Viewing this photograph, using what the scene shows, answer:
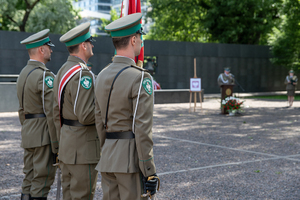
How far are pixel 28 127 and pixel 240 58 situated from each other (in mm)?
29181

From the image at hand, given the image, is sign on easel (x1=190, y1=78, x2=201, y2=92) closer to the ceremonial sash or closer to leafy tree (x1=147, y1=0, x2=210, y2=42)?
the ceremonial sash

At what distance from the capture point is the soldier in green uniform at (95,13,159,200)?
9.09 ft

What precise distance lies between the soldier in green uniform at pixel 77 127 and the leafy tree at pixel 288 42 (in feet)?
89.9

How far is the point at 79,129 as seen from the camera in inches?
142

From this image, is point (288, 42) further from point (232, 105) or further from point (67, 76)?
point (67, 76)

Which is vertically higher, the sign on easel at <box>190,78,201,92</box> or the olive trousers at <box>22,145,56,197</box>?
the sign on easel at <box>190,78,201,92</box>

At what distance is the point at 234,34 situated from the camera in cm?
3247

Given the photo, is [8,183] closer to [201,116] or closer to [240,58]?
[201,116]

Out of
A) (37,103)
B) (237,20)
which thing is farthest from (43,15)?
(37,103)

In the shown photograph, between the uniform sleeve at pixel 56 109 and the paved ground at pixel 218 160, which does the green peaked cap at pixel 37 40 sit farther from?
the paved ground at pixel 218 160

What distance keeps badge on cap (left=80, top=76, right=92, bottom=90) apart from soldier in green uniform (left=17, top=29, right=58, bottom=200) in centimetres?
86

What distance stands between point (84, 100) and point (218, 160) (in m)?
4.33

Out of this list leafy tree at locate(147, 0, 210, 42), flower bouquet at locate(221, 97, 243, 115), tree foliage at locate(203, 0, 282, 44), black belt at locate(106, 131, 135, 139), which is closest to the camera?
black belt at locate(106, 131, 135, 139)

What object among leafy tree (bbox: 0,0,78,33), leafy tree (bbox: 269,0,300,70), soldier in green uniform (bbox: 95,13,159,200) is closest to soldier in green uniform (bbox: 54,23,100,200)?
soldier in green uniform (bbox: 95,13,159,200)
